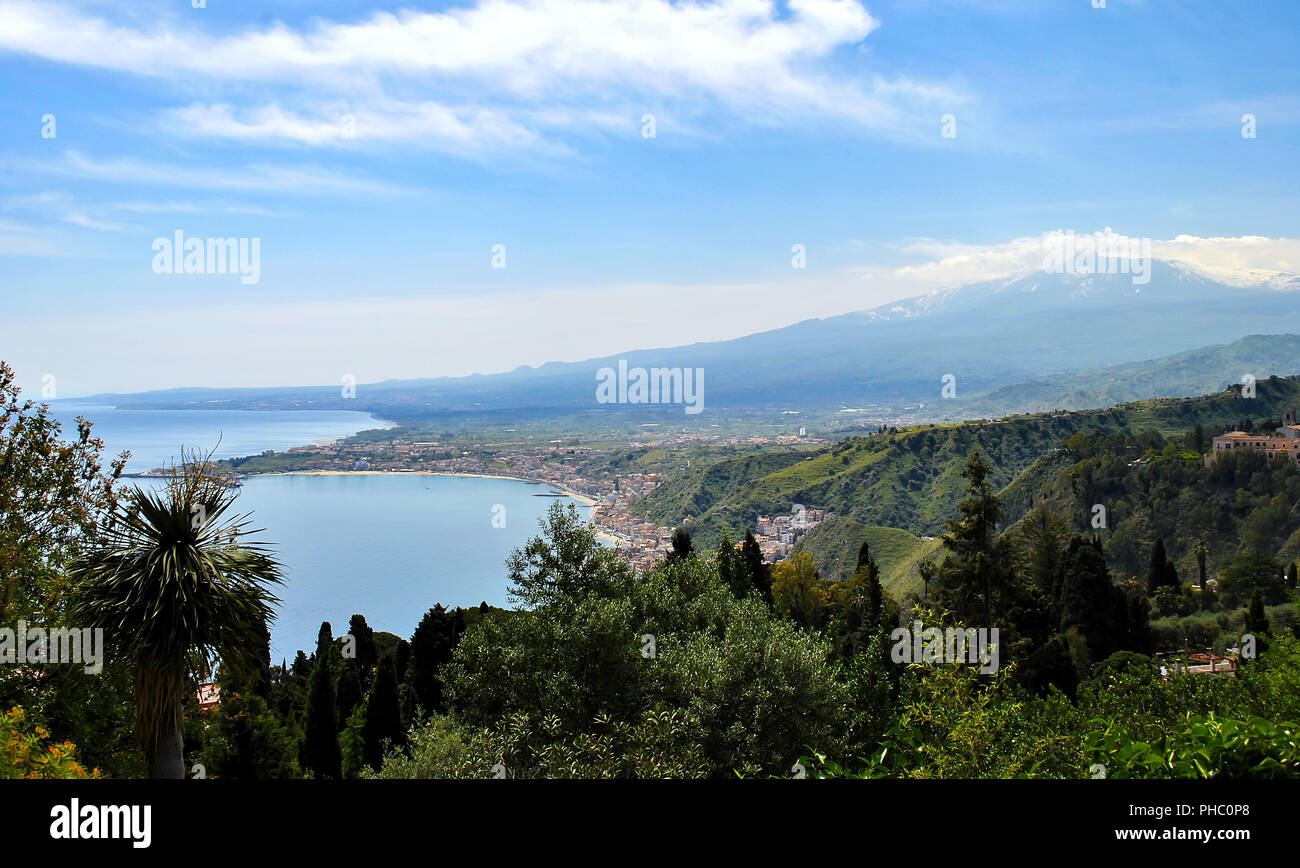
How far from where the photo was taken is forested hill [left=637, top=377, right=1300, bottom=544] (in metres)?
89.4

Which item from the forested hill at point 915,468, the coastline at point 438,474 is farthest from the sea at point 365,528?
the forested hill at point 915,468

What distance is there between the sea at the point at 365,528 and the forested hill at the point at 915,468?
17.3 meters

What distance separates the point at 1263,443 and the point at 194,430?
130127mm

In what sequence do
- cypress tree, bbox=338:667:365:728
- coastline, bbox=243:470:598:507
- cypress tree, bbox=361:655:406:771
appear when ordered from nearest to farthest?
1. cypress tree, bbox=361:655:406:771
2. cypress tree, bbox=338:667:365:728
3. coastline, bbox=243:470:598:507

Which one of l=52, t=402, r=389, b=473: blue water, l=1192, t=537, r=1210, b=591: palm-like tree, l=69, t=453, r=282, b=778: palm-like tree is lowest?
l=1192, t=537, r=1210, b=591: palm-like tree

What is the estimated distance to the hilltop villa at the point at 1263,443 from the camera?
62688 mm

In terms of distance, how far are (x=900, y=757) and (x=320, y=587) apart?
71.7 m

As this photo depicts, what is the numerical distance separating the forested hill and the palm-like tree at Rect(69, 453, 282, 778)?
76.3m

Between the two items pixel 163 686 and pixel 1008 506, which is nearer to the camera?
pixel 163 686

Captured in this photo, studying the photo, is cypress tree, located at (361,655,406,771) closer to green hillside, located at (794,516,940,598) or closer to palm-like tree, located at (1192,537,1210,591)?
green hillside, located at (794,516,940,598)

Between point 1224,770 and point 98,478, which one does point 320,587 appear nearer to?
point 98,478

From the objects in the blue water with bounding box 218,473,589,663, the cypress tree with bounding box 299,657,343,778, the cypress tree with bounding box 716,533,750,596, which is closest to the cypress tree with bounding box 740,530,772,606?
the cypress tree with bounding box 716,533,750,596

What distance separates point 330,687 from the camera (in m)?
21.1
